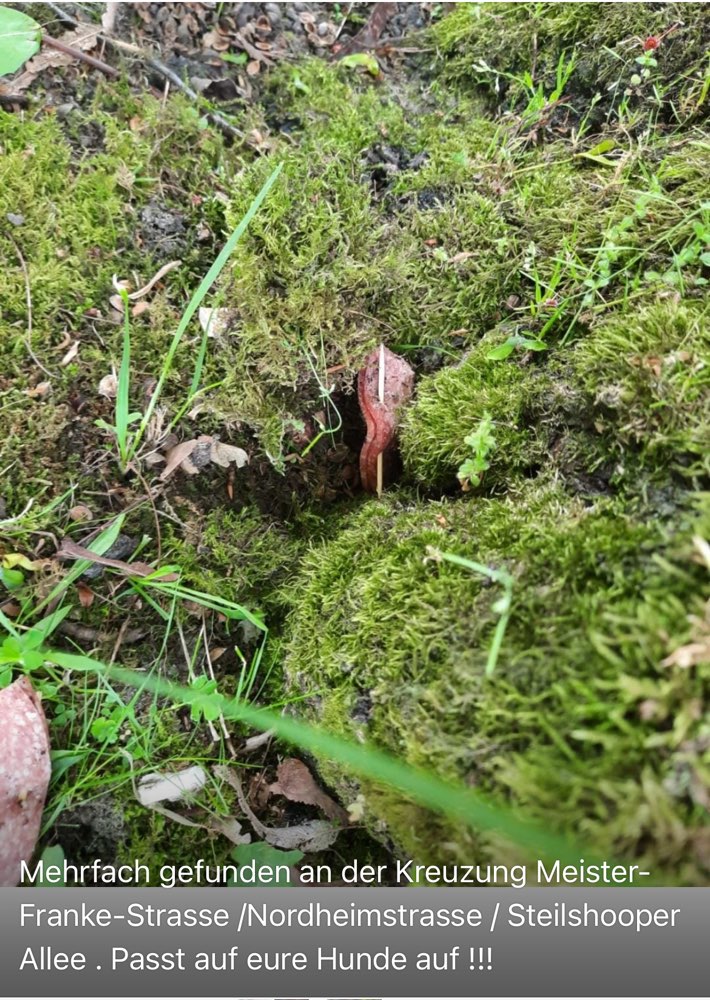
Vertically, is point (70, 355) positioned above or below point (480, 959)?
above

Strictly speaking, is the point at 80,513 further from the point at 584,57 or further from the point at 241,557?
the point at 584,57

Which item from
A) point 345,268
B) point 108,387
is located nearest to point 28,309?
point 108,387

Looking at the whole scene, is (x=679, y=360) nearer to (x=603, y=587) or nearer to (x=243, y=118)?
(x=603, y=587)

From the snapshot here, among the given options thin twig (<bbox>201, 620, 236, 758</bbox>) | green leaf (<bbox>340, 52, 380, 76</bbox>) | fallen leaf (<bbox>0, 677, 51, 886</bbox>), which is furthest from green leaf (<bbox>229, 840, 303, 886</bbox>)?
green leaf (<bbox>340, 52, 380, 76</bbox>)

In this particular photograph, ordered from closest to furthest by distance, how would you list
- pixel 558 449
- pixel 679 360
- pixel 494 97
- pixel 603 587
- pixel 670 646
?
pixel 670 646, pixel 603 587, pixel 679 360, pixel 558 449, pixel 494 97

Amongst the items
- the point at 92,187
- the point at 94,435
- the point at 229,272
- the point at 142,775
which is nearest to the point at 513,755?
the point at 142,775

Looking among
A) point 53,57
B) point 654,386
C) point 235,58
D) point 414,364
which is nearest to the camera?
point 654,386

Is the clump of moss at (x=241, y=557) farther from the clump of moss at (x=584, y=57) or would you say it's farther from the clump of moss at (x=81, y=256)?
the clump of moss at (x=584, y=57)
